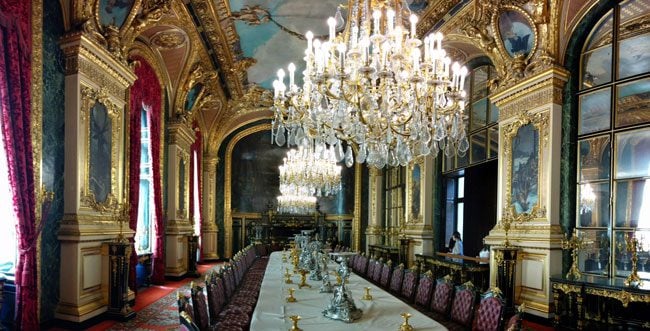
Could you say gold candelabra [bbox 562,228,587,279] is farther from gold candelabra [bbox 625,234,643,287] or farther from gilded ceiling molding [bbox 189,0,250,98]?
gilded ceiling molding [bbox 189,0,250,98]

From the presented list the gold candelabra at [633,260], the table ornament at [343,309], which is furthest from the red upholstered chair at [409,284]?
the gold candelabra at [633,260]

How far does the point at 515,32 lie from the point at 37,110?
260 inches

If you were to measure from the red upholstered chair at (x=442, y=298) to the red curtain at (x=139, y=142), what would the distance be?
5.21m

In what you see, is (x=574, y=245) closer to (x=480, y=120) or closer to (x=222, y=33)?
(x=480, y=120)

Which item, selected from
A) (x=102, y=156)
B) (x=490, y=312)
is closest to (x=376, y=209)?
(x=102, y=156)

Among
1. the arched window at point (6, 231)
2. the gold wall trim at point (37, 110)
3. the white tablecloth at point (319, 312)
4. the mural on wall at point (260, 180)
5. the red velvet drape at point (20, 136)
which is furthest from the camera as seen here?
the mural on wall at point (260, 180)

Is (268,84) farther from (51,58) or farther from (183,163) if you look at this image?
(51,58)

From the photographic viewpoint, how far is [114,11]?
6.27 meters

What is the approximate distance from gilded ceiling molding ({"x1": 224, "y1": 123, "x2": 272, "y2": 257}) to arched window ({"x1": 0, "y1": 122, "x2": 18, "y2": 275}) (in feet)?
36.4

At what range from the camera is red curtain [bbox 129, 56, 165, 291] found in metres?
7.75

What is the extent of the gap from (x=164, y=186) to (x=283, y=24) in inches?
181

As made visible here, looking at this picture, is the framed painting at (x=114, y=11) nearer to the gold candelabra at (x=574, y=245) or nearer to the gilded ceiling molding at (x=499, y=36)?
the gilded ceiling molding at (x=499, y=36)

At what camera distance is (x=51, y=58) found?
5449 millimetres

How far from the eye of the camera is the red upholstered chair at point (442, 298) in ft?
14.5
